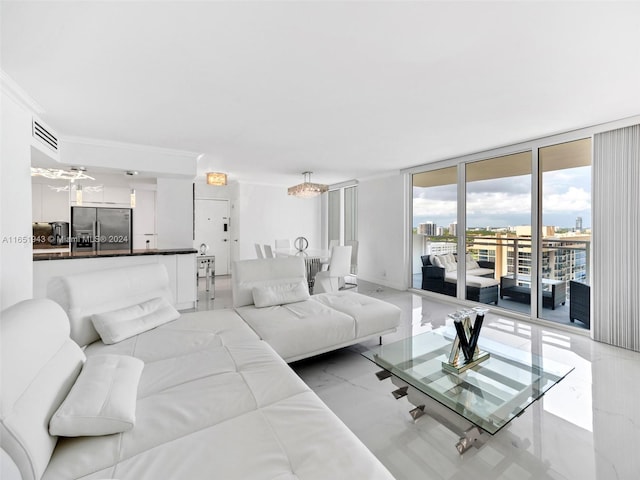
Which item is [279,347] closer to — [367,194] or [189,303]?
[189,303]

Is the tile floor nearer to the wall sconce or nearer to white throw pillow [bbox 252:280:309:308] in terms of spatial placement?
white throw pillow [bbox 252:280:309:308]

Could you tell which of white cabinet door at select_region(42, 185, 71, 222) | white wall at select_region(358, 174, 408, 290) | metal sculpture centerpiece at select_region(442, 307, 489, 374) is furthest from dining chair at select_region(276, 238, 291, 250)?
metal sculpture centerpiece at select_region(442, 307, 489, 374)

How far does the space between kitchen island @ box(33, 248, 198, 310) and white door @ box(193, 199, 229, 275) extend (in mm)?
2810

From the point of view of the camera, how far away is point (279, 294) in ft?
9.89

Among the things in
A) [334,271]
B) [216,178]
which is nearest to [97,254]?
[216,178]

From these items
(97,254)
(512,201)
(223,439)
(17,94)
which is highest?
(17,94)

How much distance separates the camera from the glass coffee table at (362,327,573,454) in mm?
1530

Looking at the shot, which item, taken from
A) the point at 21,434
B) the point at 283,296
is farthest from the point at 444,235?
the point at 21,434

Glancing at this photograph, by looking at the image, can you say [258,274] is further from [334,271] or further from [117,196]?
[117,196]

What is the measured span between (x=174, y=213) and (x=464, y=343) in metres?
4.60

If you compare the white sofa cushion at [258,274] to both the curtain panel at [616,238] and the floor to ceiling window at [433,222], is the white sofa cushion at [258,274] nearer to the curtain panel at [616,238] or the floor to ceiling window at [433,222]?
the floor to ceiling window at [433,222]

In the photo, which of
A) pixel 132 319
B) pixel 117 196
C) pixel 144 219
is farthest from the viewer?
pixel 144 219

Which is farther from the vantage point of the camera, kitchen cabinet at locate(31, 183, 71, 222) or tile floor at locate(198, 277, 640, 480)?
kitchen cabinet at locate(31, 183, 71, 222)

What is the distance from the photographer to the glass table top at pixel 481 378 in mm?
1523
